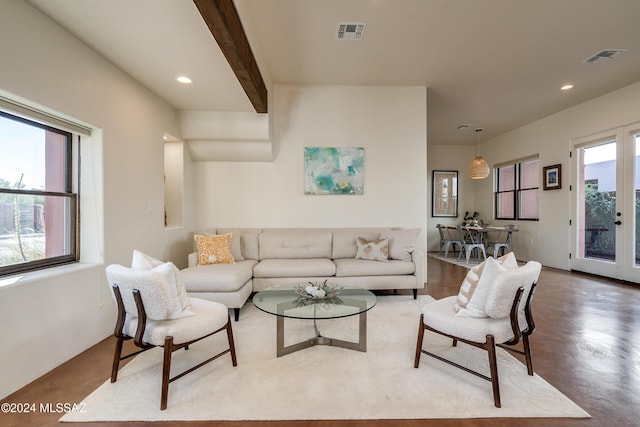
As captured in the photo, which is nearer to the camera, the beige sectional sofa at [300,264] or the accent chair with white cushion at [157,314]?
the accent chair with white cushion at [157,314]

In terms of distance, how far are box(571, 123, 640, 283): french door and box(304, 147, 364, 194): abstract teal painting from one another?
420cm

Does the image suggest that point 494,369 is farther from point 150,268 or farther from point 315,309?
point 150,268

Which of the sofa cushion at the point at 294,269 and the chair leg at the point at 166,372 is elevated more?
the sofa cushion at the point at 294,269

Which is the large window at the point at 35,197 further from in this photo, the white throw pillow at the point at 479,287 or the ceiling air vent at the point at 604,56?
the ceiling air vent at the point at 604,56

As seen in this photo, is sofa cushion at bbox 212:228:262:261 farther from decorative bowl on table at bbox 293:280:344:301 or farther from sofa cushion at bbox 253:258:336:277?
decorative bowl on table at bbox 293:280:344:301

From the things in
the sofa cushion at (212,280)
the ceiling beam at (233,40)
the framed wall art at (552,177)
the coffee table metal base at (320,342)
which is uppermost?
the ceiling beam at (233,40)

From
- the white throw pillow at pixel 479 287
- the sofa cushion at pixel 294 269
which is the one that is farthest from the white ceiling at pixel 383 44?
the white throw pillow at pixel 479 287

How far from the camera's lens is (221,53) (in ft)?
8.05

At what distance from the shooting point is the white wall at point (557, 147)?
14.8 ft

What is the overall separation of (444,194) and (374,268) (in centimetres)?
546

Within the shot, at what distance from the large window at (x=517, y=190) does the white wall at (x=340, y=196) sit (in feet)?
12.1

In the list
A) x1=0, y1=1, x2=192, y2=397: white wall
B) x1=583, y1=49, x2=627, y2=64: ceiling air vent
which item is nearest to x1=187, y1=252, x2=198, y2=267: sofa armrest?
x1=0, y1=1, x2=192, y2=397: white wall

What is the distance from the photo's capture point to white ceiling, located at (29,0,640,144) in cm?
215

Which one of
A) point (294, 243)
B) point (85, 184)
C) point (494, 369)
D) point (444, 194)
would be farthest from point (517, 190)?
point (85, 184)
